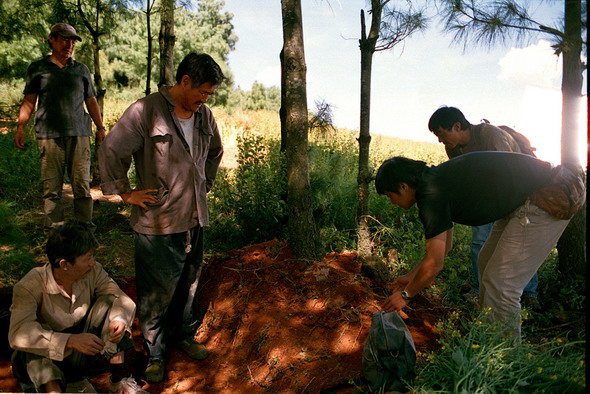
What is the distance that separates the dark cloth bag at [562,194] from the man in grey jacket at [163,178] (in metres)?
2.21

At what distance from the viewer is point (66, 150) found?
4.36 meters

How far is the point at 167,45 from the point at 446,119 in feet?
14.1

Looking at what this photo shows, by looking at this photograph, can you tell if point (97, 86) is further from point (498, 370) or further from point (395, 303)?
point (498, 370)

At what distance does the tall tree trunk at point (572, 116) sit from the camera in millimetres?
4047

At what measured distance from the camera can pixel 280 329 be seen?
128 inches

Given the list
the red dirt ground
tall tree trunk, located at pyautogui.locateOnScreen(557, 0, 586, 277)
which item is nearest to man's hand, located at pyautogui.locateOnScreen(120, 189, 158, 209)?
the red dirt ground

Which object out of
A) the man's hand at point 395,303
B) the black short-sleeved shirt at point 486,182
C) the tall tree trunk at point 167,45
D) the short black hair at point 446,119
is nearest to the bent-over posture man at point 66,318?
the man's hand at point 395,303

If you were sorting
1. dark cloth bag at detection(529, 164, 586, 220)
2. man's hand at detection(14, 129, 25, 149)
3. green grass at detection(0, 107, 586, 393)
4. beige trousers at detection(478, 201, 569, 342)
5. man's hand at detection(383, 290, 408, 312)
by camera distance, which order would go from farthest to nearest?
man's hand at detection(14, 129, 25, 149)
beige trousers at detection(478, 201, 569, 342)
dark cloth bag at detection(529, 164, 586, 220)
man's hand at detection(383, 290, 408, 312)
green grass at detection(0, 107, 586, 393)

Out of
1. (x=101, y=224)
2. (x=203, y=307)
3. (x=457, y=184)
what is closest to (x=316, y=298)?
(x=203, y=307)

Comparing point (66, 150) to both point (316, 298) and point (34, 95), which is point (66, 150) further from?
point (316, 298)

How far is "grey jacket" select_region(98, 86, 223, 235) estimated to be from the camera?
2.78 meters

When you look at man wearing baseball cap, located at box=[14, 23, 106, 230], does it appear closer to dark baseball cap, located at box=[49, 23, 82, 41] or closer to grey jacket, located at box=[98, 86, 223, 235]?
dark baseball cap, located at box=[49, 23, 82, 41]

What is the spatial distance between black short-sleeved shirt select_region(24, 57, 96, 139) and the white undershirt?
6.26ft

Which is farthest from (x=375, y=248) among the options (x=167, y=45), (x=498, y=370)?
(x=167, y=45)
